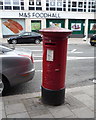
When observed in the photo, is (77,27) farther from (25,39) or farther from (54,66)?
(54,66)

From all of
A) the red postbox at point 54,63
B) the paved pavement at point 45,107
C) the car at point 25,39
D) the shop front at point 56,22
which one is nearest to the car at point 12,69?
the paved pavement at point 45,107

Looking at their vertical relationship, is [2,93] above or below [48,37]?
below

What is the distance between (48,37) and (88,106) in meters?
1.76

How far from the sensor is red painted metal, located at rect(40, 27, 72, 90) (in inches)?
133

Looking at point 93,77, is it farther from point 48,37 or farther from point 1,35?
point 1,35

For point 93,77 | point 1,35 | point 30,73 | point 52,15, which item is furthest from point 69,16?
point 30,73

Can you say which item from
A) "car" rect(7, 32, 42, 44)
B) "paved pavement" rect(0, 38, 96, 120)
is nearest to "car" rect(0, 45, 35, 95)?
"paved pavement" rect(0, 38, 96, 120)

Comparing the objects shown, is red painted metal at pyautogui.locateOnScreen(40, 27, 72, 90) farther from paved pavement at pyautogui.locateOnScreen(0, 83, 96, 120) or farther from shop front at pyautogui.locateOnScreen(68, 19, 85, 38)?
shop front at pyautogui.locateOnScreen(68, 19, 85, 38)

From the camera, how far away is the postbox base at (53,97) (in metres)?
3.64

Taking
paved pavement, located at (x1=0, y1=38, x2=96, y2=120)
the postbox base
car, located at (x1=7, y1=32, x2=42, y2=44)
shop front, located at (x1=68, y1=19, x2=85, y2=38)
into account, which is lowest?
paved pavement, located at (x1=0, y1=38, x2=96, y2=120)

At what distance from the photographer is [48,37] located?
11.2 feet

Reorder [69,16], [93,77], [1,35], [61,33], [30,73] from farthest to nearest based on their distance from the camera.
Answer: [69,16] < [1,35] < [93,77] < [30,73] < [61,33]

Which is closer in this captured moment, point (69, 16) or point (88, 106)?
point (88, 106)

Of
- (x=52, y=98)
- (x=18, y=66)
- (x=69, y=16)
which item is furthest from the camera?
(x=69, y=16)
